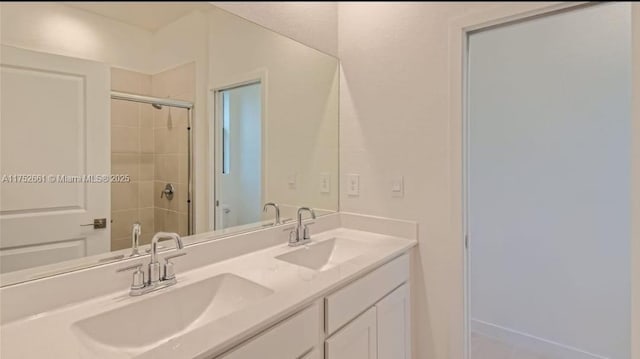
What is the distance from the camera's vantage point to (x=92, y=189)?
1.03 meters

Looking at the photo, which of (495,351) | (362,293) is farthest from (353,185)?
(495,351)

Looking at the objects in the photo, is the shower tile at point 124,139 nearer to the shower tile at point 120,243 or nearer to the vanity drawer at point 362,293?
the shower tile at point 120,243

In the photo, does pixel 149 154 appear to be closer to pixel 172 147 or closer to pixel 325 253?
pixel 172 147

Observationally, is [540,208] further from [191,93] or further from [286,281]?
[191,93]

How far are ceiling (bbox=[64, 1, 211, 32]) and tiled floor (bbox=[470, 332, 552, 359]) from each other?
238 cm

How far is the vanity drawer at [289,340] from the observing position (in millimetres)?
788

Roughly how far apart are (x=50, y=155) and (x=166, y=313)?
564 mm

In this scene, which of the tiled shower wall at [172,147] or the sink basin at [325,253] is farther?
the sink basin at [325,253]

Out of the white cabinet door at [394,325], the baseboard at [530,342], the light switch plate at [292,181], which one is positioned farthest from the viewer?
the baseboard at [530,342]

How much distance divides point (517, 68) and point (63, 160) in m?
2.47

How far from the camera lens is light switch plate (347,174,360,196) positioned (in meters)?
1.81

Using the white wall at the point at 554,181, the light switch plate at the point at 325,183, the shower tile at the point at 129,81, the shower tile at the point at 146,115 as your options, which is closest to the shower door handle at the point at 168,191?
the shower tile at the point at 146,115

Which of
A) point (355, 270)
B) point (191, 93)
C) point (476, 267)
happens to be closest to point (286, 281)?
point (355, 270)

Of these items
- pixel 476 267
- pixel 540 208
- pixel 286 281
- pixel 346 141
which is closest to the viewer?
pixel 286 281
